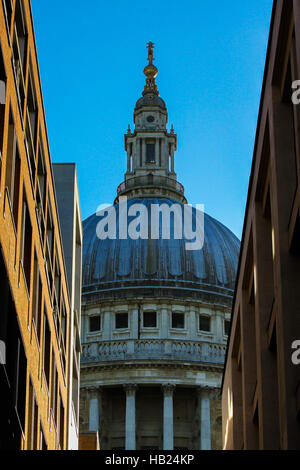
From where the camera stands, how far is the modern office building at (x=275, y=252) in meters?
24.5

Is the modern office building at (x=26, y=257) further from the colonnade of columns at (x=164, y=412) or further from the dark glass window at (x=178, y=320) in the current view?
the dark glass window at (x=178, y=320)

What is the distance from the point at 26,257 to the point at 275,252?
668cm

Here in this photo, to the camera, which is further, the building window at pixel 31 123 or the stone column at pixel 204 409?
the stone column at pixel 204 409

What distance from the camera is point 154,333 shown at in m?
94.5

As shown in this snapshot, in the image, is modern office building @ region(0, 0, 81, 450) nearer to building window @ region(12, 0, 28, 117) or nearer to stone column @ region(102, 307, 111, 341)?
building window @ region(12, 0, 28, 117)

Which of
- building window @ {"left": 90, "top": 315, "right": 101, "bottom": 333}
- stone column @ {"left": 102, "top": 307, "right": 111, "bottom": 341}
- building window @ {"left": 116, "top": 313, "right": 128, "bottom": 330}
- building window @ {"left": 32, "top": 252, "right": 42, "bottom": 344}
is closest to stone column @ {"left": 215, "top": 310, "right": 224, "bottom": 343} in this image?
building window @ {"left": 116, "top": 313, "right": 128, "bottom": 330}

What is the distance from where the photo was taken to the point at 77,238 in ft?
178

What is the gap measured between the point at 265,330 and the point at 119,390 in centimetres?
6534

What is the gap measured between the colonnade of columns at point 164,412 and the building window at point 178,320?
575 centimetres

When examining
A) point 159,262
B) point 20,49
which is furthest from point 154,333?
point 20,49

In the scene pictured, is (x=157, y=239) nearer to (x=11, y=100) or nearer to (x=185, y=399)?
(x=185, y=399)

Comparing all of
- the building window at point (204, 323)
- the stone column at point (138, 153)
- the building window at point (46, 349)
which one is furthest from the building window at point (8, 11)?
the stone column at point (138, 153)

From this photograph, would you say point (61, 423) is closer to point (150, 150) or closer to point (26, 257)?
point (26, 257)

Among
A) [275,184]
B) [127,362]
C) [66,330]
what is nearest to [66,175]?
[66,330]
